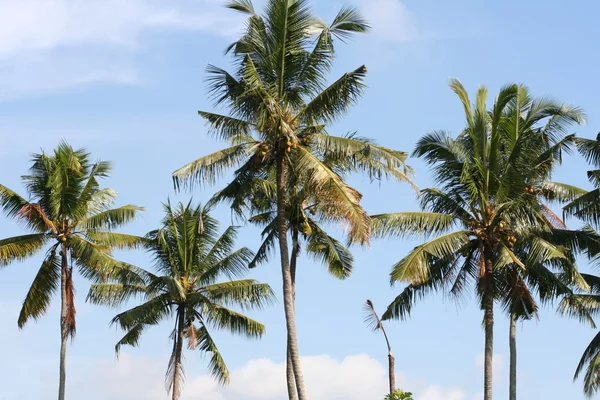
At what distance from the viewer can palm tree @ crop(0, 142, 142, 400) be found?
33406 millimetres

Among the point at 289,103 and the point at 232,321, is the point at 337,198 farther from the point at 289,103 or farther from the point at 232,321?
the point at 232,321

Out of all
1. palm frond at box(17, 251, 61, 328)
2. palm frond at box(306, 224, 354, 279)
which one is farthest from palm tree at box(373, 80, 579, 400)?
palm frond at box(17, 251, 61, 328)

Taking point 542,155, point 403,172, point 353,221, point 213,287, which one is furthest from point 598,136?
point 213,287

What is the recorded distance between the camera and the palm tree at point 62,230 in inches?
1315

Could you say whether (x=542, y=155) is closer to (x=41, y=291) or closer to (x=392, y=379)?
(x=392, y=379)

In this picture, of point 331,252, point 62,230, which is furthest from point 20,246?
point 331,252

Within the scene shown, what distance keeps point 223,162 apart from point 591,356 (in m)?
16.1

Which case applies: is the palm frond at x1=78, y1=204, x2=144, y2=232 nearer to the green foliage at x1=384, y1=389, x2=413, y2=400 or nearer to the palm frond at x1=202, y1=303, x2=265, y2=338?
the palm frond at x1=202, y1=303, x2=265, y2=338

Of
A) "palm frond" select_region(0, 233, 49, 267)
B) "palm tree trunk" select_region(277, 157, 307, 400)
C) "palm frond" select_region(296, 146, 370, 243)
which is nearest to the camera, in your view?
"palm frond" select_region(296, 146, 370, 243)

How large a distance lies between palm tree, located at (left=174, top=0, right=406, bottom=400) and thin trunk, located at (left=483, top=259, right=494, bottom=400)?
3.67 metres

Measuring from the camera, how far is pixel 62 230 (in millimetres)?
33750

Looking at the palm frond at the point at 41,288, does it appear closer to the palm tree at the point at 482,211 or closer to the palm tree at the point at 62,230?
the palm tree at the point at 62,230

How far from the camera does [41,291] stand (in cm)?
3394

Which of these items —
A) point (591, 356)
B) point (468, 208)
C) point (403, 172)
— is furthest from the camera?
point (591, 356)
